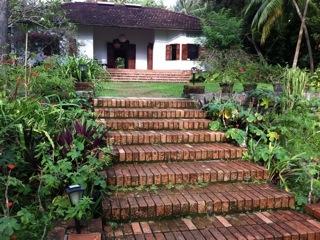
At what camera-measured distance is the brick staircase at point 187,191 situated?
3.03 meters

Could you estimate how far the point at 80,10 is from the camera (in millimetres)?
19094

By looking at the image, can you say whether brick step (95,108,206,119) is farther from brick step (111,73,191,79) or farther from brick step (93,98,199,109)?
brick step (111,73,191,79)

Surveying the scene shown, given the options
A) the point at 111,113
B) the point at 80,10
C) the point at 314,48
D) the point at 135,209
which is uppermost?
the point at 80,10

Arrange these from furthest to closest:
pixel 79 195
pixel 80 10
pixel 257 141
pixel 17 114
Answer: pixel 80 10 < pixel 257 141 < pixel 17 114 < pixel 79 195

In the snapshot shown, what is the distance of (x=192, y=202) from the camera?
10.8 feet

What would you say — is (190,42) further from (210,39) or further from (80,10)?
(80,10)

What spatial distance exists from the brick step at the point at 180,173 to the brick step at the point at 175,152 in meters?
0.11

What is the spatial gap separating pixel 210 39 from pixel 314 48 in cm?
564

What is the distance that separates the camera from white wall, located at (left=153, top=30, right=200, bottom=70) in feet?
63.0

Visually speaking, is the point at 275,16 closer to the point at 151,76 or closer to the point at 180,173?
the point at 151,76

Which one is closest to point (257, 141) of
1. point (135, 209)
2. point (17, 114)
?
point (135, 209)

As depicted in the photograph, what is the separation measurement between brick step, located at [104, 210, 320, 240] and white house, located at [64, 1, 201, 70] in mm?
15925

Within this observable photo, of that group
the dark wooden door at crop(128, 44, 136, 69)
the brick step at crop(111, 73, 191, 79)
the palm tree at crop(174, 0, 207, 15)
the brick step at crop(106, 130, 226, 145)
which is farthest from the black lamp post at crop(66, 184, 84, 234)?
the palm tree at crop(174, 0, 207, 15)

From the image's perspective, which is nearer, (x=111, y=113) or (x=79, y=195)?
(x=79, y=195)
